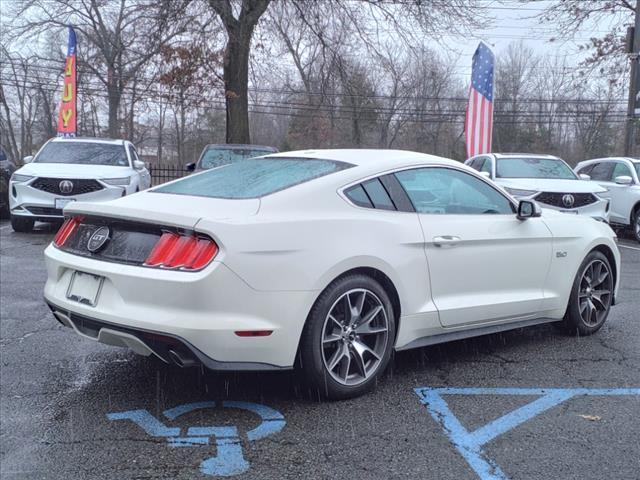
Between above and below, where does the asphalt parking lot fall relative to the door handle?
below

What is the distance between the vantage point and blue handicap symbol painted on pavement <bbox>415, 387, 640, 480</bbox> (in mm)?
3107

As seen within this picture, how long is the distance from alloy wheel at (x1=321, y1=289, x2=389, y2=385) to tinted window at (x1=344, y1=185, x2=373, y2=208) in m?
0.54

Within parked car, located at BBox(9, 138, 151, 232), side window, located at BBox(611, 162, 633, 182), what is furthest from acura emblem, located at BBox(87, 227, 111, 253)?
side window, located at BBox(611, 162, 633, 182)

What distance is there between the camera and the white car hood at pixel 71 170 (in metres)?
11.0

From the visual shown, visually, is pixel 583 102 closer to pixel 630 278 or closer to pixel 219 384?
pixel 630 278

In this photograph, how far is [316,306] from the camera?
361cm

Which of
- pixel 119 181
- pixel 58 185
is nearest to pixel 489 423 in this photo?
pixel 119 181

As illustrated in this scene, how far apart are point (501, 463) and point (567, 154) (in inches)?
1689

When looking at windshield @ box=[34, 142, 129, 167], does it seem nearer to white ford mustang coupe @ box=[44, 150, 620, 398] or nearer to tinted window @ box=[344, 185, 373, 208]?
white ford mustang coupe @ box=[44, 150, 620, 398]

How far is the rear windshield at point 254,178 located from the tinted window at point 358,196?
202mm

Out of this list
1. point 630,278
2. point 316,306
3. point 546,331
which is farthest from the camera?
point 630,278

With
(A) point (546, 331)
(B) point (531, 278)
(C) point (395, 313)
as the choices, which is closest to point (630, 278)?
(A) point (546, 331)

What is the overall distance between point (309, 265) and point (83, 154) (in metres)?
9.97

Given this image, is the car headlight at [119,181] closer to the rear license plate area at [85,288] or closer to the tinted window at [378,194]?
the rear license plate area at [85,288]
